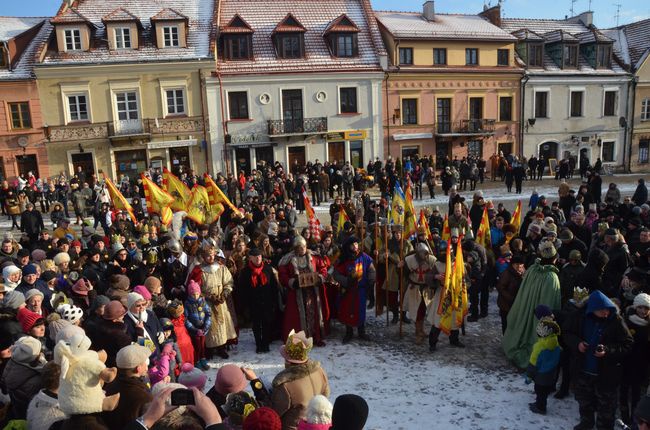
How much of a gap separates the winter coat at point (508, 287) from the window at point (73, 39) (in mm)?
24385

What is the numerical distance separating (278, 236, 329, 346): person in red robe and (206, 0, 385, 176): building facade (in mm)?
18940

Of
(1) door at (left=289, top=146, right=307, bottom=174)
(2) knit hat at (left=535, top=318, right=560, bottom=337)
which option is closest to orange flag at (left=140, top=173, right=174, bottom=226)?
(2) knit hat at (left=535, top=318, right=560, bottom=337)

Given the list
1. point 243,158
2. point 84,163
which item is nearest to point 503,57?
point 243,158

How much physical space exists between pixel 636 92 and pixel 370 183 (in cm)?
1976

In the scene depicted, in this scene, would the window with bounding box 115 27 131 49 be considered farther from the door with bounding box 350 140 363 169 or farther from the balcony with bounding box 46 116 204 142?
the door with bounding box 350 140 363 169

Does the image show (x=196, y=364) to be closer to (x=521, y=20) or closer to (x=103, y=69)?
(x=103, y=69)

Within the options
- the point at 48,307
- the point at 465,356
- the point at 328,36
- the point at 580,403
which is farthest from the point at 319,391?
the point at 328,36

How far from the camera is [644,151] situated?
31.6 m

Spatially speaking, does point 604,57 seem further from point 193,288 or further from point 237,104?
point 193,288

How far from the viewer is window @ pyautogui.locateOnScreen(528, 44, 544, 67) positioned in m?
29.4

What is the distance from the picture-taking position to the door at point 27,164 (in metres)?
24.1

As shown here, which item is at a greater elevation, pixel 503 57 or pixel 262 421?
pixel 503 57

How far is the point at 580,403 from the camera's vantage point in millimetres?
5309

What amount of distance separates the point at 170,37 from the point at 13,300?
22.5 meters
